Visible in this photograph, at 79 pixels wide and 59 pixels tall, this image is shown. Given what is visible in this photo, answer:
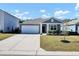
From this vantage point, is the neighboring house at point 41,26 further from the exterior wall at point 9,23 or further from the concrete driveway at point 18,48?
the concrete driveway at point 18,48

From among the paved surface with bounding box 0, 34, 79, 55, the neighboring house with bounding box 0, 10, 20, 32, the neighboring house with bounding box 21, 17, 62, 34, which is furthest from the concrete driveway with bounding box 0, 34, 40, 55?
the neighboring house with bounding box 21, 17, 62, 34

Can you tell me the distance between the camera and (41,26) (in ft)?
126

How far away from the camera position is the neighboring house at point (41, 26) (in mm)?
37438

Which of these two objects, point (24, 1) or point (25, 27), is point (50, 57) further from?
point (25, 27)

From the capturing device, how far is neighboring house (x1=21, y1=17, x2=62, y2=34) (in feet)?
123

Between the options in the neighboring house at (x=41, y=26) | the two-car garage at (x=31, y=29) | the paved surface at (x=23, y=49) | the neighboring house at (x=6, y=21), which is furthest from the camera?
the two-car garage at (x=31, y=29)

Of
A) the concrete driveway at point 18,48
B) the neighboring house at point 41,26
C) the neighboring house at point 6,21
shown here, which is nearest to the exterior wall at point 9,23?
the neighboring house at point 6,21

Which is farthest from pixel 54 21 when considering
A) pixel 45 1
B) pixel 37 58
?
pixel 37 58

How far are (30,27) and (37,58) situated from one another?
91.6ft

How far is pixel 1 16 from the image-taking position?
3656 centimetres

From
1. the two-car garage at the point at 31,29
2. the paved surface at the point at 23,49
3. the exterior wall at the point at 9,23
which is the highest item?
the exterior wall at the point at 9,23

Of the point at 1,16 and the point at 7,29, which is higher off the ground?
the point at 1,16

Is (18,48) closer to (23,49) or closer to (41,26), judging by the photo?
(23,49)

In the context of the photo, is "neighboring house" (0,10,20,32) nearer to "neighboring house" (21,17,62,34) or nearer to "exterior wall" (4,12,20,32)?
"exterior wall" (4,12,20,32)
